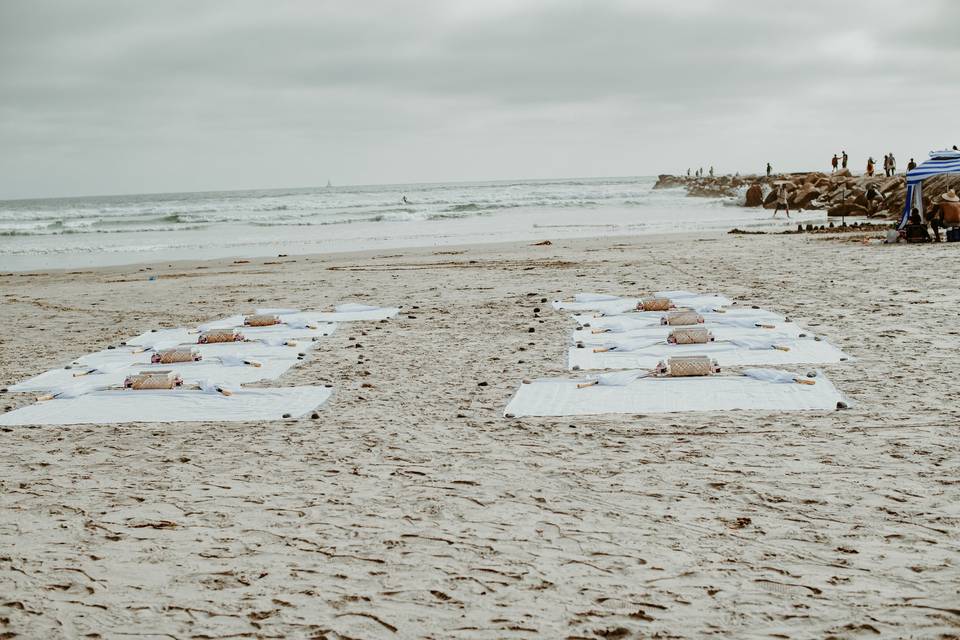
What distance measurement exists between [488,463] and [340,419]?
126 cm

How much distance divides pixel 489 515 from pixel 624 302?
5706 mm

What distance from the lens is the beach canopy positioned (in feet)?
45.0

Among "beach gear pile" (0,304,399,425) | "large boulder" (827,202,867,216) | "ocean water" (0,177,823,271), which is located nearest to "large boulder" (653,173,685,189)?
"ocean water" (0,177,823,271)

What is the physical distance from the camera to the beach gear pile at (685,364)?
16.2 ft

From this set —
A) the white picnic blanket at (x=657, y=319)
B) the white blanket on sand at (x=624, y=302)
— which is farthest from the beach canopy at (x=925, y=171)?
the white picnic blanket at (x=657, y=319)

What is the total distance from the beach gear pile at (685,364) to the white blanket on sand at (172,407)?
4.41 feet

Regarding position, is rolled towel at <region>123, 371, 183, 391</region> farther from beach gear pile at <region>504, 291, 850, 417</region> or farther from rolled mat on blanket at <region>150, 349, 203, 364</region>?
beach gear pile at <region>504, 291, 850, 417</region>

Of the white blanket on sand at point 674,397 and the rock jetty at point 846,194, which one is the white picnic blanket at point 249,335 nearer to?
the white blanket on sand at point 674,397

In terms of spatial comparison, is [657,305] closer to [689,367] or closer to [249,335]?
[689,367]

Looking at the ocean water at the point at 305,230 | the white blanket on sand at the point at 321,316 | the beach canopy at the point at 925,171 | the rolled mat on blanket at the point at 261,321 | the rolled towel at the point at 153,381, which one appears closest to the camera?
the rolled towel at the point at 153,381

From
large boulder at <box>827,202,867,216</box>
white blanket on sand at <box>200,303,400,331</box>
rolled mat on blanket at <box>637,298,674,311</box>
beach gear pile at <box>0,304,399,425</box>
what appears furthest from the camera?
large boulder at <box>827,202,867,216</box>

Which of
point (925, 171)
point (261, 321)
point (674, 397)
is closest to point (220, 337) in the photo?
point (261, 321)

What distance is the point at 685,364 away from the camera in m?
5.51

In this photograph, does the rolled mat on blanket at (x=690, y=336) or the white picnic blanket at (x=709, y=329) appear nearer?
the rolled mat on blanket at (x=690, y=336)
